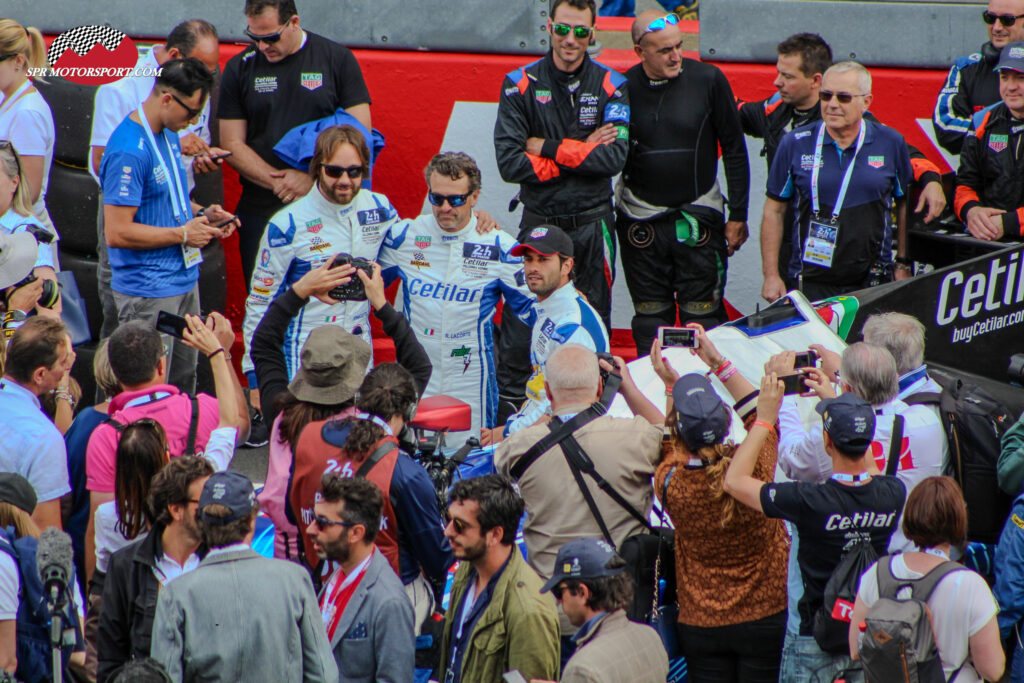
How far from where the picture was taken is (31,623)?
388 cm

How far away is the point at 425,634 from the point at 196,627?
1130mm

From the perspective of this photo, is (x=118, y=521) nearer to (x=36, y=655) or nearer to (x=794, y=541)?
(x=36, y=655)

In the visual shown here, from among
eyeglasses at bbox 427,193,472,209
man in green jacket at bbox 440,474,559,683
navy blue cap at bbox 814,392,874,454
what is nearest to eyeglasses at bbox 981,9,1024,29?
eyeglasses at bbox 427,193,472,209

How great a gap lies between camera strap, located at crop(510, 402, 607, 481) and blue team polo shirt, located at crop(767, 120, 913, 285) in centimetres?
297

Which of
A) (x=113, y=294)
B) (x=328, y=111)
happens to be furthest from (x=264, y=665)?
(x=328, y=111)

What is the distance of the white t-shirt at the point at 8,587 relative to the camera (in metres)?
3.66

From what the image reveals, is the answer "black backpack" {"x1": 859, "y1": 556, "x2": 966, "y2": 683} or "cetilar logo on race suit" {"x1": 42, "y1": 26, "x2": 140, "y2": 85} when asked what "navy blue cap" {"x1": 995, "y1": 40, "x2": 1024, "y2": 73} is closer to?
"black backpack" {"x1": 859, "y1": 556, "x2": 966, "y2": 683}

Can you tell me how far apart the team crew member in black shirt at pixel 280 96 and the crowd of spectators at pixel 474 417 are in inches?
0.7

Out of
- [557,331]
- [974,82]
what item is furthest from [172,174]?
[974,82]

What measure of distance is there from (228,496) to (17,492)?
87 cm

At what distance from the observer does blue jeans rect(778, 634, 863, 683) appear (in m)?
4.05

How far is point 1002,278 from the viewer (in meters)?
6.29

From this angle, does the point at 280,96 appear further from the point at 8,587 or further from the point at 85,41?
the point at 8,587

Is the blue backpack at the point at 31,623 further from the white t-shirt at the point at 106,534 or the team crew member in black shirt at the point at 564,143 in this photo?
the team crew member in black shirt at the point at 564,143
